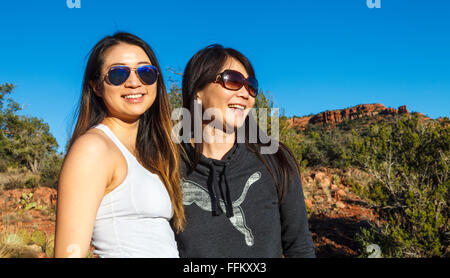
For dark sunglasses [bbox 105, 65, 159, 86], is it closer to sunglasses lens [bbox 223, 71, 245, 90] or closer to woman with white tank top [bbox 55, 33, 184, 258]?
woman with white tank top [bbox 55, 33, 184, 258]

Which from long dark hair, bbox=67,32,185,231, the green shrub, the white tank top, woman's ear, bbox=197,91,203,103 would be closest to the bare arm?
the white tank top

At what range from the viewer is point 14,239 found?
20.5 ft

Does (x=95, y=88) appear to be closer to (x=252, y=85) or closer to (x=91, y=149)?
(x=91, y=149)

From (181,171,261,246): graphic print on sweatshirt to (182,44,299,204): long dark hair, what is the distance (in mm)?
121

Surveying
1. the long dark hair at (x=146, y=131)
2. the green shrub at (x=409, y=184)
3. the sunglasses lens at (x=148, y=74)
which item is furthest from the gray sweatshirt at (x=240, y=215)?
the green shrub at (x=409, y=184)

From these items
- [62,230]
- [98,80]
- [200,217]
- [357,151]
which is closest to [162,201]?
[200,217]

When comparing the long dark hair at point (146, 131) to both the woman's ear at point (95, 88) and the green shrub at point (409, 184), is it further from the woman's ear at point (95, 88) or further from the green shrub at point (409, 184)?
the green shrub at point (409, 184)

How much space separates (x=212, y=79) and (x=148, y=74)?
0.43 m

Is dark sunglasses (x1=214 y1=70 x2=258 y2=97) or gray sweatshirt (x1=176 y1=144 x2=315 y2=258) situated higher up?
dark sunglasses (x1=214 y1=70 x2=258 y2=97)

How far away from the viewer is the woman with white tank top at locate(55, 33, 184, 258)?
1428 mm

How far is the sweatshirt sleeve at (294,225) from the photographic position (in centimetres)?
198

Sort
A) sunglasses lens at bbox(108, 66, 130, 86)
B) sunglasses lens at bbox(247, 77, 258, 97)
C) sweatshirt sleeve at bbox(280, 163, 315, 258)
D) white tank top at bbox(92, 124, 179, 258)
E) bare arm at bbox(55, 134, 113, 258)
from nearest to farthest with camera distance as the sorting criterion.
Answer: bare arm at bbox(55, 134, 113, 258), white tank top at bbox(92, 124, 179, 258), sunglasses lens at bbox(108, 66, 130, 86), sweatshirt sleeve at bbox(280, 163, 315, 258), sunglasses lens at bbox(247, 77, 258, 97)

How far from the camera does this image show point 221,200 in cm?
Result: 203
